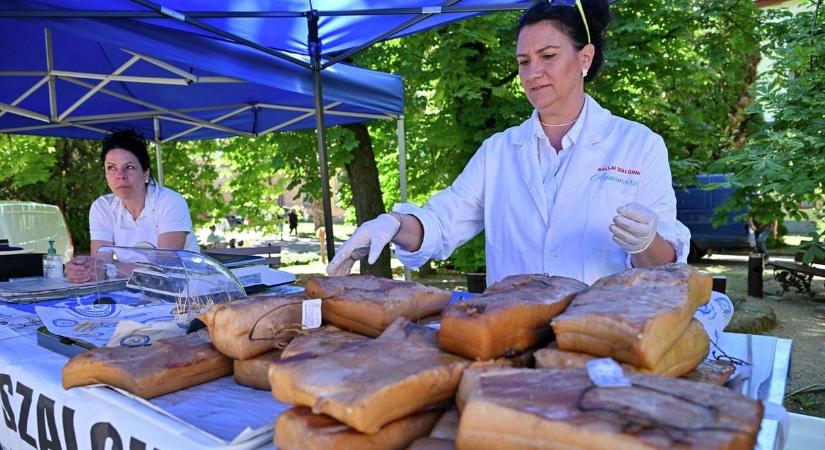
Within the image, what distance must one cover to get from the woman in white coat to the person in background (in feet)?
7.08

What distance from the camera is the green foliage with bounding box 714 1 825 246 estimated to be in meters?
4.95

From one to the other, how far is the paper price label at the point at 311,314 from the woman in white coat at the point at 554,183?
420mm

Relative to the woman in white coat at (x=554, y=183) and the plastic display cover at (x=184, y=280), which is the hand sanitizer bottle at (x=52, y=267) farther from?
the woman in white coat at (x=554, y=183)

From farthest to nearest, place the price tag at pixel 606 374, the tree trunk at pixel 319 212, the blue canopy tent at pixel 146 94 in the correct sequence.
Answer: the tree trunk at pixel 319 212
the blue canopy tent at pixel 146 94
the price tag at pixel 606 374

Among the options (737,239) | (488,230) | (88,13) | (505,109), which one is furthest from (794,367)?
(737,239)

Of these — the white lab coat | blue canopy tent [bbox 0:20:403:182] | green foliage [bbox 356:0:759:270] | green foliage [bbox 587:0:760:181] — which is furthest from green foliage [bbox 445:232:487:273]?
the white lab coat

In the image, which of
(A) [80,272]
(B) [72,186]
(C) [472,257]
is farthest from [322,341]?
(B) [72,186]

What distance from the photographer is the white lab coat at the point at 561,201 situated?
2068mm

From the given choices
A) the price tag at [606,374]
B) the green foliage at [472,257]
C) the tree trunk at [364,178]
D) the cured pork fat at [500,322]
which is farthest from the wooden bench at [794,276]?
the price tag at [606,374]

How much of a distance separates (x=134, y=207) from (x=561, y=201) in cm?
289

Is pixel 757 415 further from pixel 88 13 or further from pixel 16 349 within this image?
pixel 88 13

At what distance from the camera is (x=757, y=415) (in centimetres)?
72

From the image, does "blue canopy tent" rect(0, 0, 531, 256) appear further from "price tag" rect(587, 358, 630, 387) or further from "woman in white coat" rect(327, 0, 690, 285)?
"price tag" rect(587, 358, 630, 387)

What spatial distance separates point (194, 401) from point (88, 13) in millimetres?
2381
